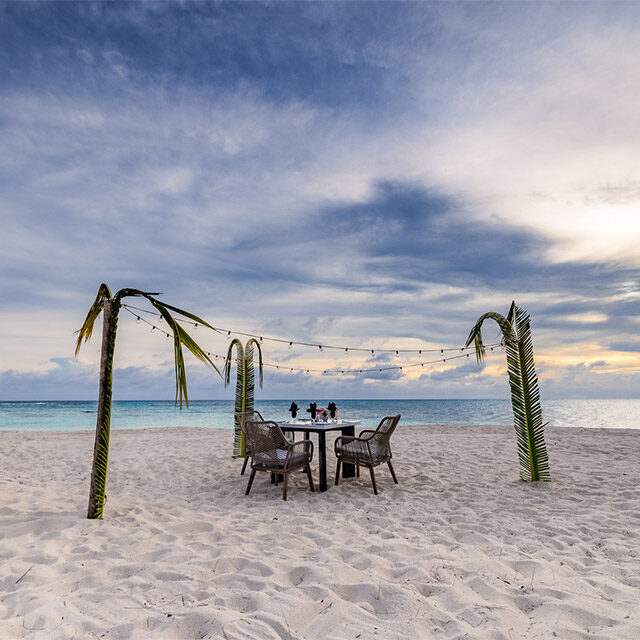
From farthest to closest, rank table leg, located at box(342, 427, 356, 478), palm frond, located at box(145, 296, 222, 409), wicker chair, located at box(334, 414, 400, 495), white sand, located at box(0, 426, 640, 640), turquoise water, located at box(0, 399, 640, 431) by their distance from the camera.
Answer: turquoise water, located at box(0, 399, 640, 431) → table leg, located at box(342, 427, 356, 478) → wicker chair, located at box(334, 414, 400, 495) → palm frond, located at box(145, 296, 222, 409) → white sand, located at box(0, 426, 640, 640)

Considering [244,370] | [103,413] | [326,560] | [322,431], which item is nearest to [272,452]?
[322,431]

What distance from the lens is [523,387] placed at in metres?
5.45

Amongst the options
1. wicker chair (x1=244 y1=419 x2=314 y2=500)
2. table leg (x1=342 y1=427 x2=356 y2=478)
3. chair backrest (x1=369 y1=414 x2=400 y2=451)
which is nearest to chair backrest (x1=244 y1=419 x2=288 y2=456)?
wicker chair (x1=244 y1=419 x2=314 y2=500)

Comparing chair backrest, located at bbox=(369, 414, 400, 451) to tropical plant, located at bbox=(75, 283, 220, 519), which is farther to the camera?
chair backrest, located at bbox=(369, 414, 400, 451)

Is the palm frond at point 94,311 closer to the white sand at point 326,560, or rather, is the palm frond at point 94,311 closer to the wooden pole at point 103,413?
the wooden pole at point 103,413

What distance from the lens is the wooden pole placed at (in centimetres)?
358

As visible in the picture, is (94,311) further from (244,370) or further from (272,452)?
(244,370)

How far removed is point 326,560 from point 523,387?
4.06m

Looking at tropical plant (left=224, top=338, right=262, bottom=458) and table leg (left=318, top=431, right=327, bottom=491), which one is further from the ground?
tropical plant (left=224, top=338, right=262, bottom=458)

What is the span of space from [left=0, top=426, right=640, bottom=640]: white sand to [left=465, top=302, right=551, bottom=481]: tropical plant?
30cm

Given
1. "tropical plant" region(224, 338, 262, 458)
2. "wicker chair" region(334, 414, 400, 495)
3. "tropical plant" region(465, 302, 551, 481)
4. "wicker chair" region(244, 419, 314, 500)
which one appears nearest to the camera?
"wicker chair" region(244, 419, 314, 500)

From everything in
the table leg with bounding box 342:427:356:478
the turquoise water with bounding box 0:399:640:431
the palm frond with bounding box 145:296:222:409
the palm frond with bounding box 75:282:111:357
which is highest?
the palm frond with bounding box 75:282:111:357

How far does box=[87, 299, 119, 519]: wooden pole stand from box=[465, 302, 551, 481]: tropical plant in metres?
4.64

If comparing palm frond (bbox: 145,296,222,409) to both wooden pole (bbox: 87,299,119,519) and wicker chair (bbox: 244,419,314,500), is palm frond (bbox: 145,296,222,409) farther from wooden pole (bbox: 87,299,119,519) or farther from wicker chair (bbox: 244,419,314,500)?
wicker chair (bbox: 244,419,314,500)
